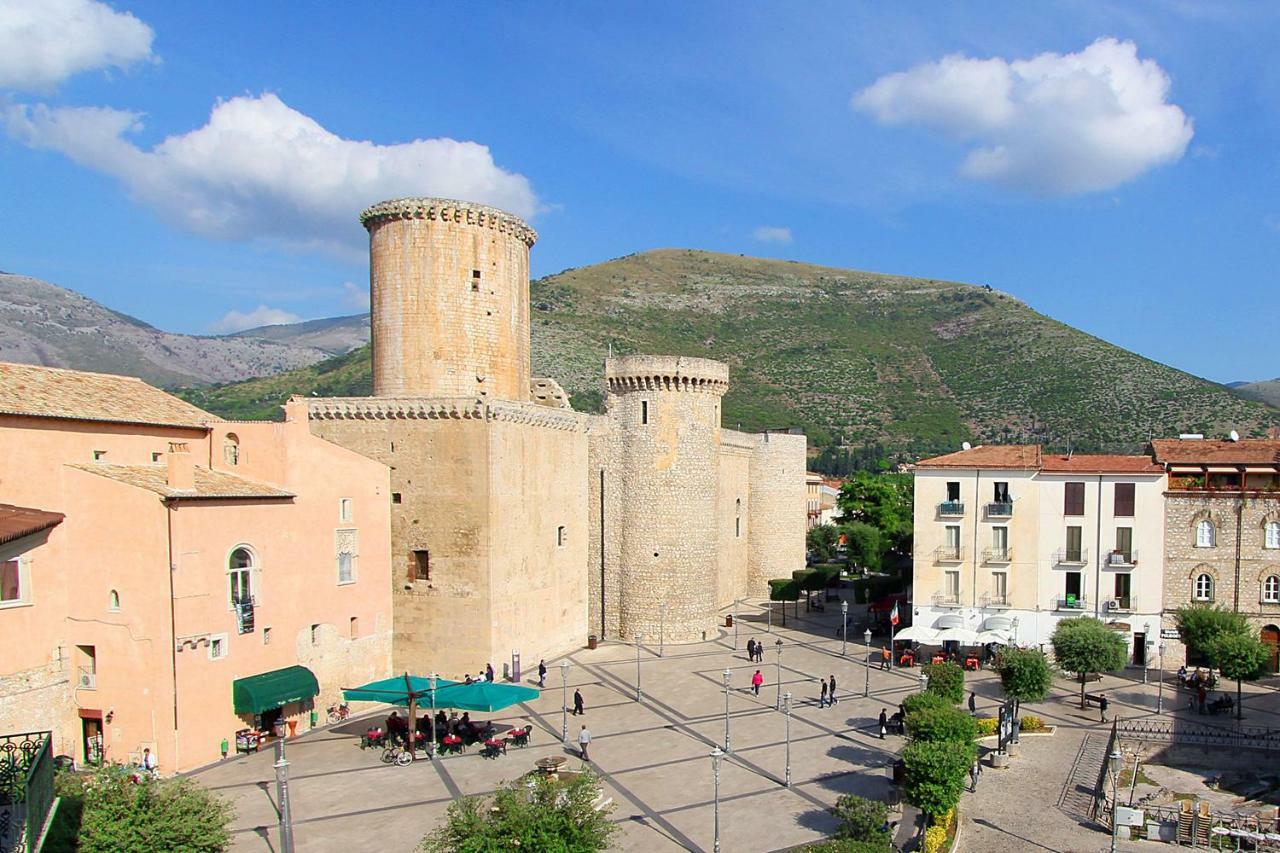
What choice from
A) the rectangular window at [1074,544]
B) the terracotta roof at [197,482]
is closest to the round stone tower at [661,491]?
the rectangular window at [1074,544]

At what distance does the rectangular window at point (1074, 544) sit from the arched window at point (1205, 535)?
4.21m

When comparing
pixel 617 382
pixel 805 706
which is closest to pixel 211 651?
pixel 805 706

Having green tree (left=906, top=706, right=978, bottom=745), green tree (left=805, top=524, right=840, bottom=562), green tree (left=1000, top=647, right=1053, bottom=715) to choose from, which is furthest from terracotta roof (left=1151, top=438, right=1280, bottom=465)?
green tree (left=805, top=524, right=840, bottom=562)

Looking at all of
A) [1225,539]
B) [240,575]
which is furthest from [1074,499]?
[240,575]

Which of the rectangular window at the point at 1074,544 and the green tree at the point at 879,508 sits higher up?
the rectangular window at the point at 1074,544

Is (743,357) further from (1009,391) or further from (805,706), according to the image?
(805,706)

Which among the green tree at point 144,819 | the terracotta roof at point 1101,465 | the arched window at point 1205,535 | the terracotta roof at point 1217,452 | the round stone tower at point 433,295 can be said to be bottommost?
the green tree at point 144,819

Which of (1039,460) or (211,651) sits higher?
(1039,460)

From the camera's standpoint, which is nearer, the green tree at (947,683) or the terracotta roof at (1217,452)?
the green tree at (947,683)

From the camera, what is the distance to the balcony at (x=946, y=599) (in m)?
36.0

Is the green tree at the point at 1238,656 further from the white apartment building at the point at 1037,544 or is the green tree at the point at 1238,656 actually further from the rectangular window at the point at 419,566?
the rectangular window at the point at 419,566

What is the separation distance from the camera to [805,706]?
2975 centimetres

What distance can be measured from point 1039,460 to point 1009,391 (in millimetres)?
94078

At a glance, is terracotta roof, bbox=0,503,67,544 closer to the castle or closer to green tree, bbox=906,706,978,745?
the castle
